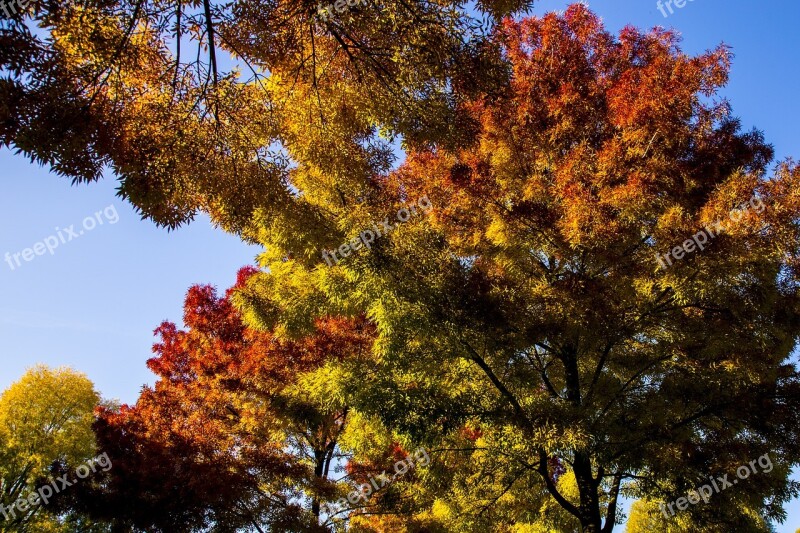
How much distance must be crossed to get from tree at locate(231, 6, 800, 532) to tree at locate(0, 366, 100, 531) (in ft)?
45.6

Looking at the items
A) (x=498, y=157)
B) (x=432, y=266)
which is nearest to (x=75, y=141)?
(x=432, y=266)

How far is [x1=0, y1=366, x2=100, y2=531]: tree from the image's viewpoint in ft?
49.1

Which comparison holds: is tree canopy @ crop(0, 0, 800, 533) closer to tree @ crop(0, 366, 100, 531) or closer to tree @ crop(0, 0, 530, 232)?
tree @ crop(0, 0, 530, 232)

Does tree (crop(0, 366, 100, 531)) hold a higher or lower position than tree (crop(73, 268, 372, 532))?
higher

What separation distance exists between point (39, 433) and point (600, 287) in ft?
61.7

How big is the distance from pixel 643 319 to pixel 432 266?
9.23ft

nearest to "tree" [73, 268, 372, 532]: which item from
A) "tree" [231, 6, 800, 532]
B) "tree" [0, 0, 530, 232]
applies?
"tree" [231, 6, 800, 532]

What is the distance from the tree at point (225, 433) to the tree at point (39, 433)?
711 centimetres

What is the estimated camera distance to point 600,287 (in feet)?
19.1

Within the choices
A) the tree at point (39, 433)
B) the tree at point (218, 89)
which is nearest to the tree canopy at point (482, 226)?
the tree at point (218, 89)

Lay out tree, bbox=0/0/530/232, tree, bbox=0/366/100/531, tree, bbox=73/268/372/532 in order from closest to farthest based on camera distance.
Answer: tree, bbox=0/0/530/232, tree, bbox=73/268/372/532, tree, bbox=0/366/100/531

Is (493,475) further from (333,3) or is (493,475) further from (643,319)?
(333,3)

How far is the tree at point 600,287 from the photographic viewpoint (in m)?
5.38

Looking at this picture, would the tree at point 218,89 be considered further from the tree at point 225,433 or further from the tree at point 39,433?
the tree at point 39,433
